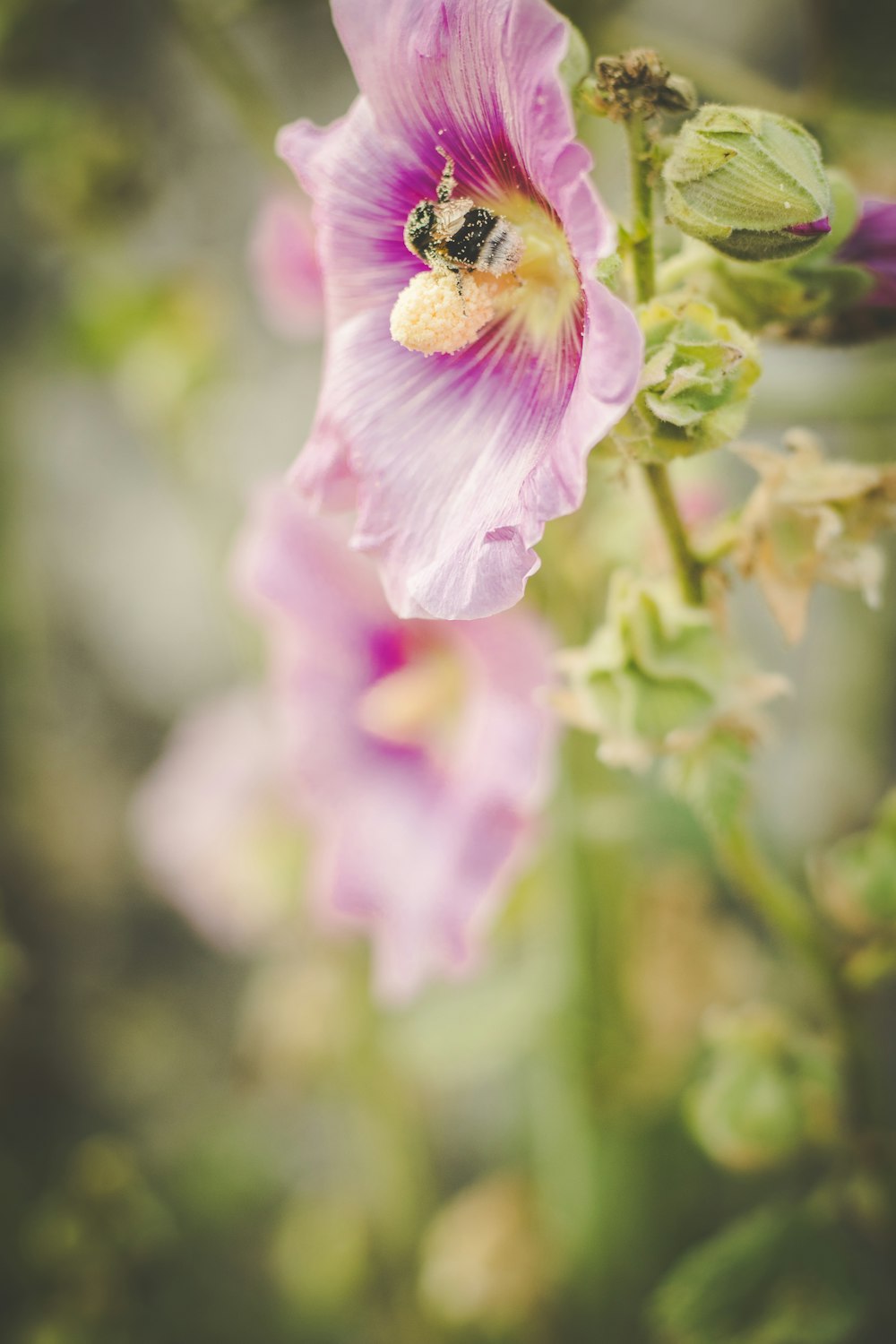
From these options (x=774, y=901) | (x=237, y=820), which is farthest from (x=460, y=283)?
(x=237, y=820)

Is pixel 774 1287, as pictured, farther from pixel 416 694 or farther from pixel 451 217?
pixel 451 217

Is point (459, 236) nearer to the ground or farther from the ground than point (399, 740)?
farther from the ground

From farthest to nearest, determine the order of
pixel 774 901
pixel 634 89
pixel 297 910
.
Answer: pixel 297 910 < pixel 774 901 < pixel 634 89

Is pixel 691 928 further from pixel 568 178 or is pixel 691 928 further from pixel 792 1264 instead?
pixel 568 178

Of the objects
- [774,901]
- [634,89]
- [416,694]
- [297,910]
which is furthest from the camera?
[297,910]

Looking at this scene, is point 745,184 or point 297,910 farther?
point 297,910

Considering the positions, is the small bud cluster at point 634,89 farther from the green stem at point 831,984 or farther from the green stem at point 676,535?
the green stem at point 831,984

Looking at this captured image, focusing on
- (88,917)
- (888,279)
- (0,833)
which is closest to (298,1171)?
(88,917)

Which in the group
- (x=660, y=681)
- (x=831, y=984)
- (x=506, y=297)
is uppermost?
(x=506, y=297)
